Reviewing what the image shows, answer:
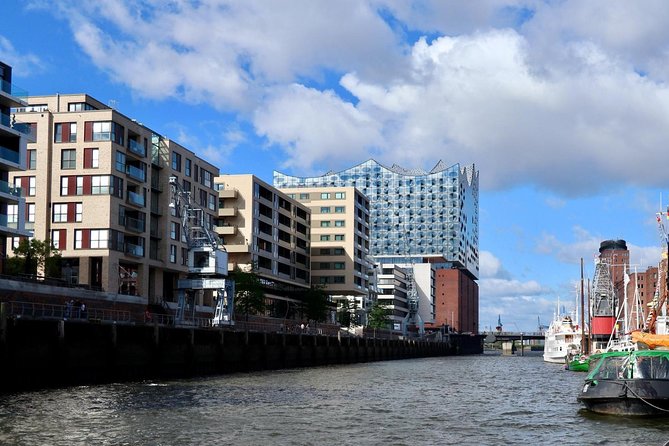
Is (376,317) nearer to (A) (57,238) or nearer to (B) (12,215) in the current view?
(A) (57,238)

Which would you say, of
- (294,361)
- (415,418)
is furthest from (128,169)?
(415,418)

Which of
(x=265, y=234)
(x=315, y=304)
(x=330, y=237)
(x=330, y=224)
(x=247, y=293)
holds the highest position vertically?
(x=330, y=224)

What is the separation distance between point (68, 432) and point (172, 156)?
73.9 m

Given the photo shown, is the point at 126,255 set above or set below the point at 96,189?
below

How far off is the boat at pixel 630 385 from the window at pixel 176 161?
235ft

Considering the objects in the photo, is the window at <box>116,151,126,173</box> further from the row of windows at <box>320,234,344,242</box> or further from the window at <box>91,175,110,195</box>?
the row of windows at <box>320,234,344,242</box>

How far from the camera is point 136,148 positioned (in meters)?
93.9

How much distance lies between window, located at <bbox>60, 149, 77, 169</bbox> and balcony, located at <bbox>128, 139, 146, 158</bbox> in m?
5.66

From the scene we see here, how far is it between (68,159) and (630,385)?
6746 cm

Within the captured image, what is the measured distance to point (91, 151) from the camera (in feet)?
294

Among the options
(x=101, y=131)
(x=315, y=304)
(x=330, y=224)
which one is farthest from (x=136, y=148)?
A: (x=330, y=224)

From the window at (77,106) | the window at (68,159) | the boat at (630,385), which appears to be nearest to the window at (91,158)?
the window at (68,159)

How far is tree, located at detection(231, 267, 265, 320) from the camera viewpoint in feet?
389

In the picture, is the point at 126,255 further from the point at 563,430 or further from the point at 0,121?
the point at 563,430
